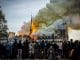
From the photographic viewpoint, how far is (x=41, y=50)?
30.2 feet

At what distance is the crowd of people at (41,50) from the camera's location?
914 cm

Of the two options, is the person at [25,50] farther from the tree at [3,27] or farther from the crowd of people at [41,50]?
the tree at [3,27]

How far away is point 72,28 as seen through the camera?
9.32m

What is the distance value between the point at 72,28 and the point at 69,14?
20.7 inches

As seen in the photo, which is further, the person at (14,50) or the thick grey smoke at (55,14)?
the thick grey smoke at (55,14)

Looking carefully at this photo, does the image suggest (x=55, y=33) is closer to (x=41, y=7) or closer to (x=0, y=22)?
(x=41, y=7)

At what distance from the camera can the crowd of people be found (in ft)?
30.0

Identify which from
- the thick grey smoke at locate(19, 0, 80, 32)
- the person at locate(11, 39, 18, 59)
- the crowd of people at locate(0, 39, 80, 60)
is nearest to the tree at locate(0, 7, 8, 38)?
the crowd of people at locate(0, 39, 80, 60)

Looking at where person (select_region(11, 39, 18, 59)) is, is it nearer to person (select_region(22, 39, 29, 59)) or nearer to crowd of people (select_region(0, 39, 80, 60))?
crowd of people (select_region(0, 39, 80, 60))

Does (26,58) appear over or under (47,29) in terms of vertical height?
under

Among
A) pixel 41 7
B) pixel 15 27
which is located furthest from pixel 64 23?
pixel 15 27

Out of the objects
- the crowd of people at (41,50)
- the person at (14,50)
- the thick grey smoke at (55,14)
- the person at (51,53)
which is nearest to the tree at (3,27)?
the crowd of people at (41,50)

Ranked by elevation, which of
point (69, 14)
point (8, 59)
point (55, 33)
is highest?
point (69, 14)

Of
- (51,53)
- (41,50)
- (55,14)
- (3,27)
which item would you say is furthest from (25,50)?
(55,14)
